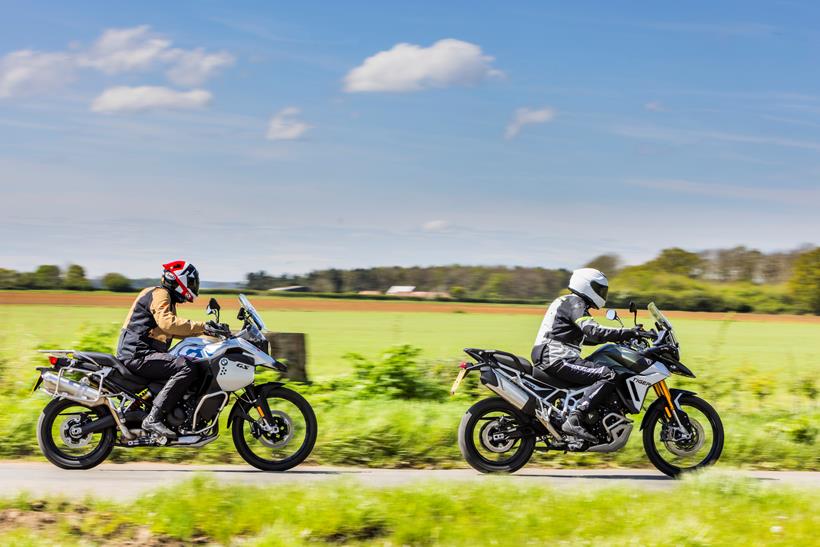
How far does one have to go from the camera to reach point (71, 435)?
8.47 meters

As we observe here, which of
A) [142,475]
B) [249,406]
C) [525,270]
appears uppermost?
[525,270]

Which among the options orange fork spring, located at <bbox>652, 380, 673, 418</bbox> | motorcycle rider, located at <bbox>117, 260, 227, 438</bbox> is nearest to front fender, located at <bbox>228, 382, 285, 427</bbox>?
motorcycle rider, located at <bbox>117, 260, 227, 438</bbox>

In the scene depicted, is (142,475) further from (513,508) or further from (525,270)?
(525,270)

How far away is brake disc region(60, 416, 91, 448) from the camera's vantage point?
8.45 m

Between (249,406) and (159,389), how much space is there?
84 centimetres

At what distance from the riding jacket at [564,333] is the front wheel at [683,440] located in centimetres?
98

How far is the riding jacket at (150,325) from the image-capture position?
27.7ft

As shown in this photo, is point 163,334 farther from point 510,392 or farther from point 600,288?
point 600,288

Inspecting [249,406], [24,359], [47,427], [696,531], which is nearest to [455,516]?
[696,531]

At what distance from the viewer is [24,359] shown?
12867 millimetres

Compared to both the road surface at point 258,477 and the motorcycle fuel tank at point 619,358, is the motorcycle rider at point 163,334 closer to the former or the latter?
the road surface at point 258,477

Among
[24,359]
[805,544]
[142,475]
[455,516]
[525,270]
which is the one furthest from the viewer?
[525,270]

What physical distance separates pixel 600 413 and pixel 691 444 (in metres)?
0.95

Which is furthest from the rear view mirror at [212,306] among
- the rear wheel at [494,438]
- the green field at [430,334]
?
the green field at [430,334]
